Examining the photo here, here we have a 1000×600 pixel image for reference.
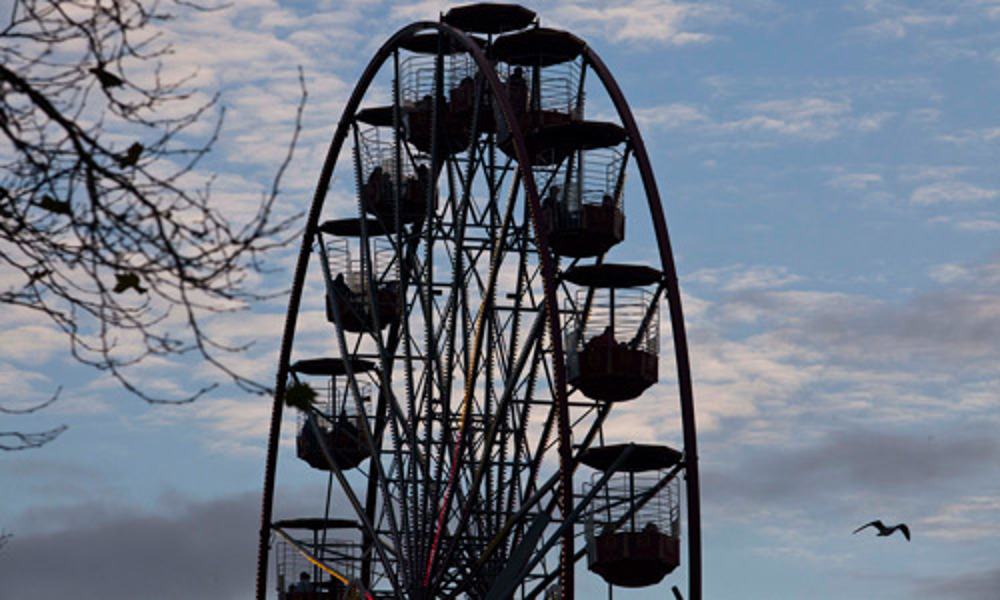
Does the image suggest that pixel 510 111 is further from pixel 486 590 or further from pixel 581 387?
pixel 486 590

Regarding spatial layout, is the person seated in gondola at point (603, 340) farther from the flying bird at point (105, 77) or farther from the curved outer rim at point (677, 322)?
the flying bird at point (105, 77)

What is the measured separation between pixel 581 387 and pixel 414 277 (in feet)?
16.6

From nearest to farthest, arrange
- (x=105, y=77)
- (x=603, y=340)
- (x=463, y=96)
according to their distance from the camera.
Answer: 1. (x=105, y=77)
2. (x=603, y=340)
3. (x=463, y=96)

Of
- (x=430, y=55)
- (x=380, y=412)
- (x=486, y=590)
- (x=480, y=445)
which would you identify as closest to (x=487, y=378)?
(x=480, y=445)

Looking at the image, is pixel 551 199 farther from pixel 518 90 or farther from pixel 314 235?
pixel 314 235

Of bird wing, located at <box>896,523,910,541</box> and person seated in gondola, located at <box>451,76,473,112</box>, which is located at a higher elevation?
person seated in gondola, located at <box>451,76,473,112</box>

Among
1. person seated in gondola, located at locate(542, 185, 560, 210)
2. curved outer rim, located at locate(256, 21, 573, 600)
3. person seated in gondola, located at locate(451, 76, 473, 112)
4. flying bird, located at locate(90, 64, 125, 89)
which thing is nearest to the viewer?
flying bird, located at locate(90, 64, 125, 89)

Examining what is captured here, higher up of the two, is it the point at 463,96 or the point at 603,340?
the point at 463,96

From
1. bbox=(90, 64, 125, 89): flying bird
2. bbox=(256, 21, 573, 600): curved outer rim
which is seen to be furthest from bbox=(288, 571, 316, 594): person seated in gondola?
bbox=(90, 64, 125, 89): flying bird

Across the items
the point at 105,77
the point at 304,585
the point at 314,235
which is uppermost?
the point at 314,235

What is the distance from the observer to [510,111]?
38.9 metres

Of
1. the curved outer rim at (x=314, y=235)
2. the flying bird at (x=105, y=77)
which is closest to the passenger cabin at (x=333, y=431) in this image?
the curved outer rim at (x=314, y=235)

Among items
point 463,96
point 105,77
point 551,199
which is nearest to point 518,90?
point 463,96

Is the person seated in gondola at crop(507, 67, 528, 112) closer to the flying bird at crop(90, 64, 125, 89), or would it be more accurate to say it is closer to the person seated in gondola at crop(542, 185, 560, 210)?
the person seated in gondola at crop(542, 185, 560, 210)
